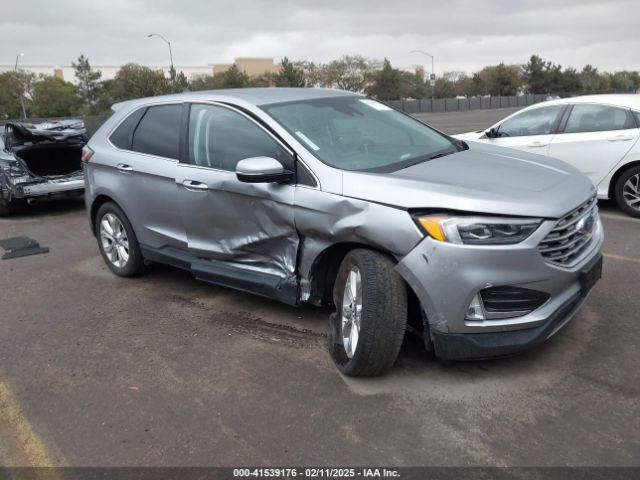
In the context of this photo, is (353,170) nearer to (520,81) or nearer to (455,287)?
(455,287)

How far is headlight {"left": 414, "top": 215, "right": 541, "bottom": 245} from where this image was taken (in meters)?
3.05

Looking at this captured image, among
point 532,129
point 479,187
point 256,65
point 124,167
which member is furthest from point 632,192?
point 256,65

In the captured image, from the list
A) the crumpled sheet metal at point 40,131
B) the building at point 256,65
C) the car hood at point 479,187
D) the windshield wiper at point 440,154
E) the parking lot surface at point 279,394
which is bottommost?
the parking lot surface at point 279,394

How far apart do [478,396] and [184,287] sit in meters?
3.07

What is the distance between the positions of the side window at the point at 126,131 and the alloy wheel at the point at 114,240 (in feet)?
2.27

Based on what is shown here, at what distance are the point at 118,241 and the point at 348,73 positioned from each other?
75.3 m

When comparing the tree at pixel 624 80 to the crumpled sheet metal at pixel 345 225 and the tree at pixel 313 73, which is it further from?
the crumpled sheet metal at pixel 345 225

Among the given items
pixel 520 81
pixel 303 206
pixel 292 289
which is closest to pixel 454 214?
pixel 303 206

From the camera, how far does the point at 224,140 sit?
4328 mm

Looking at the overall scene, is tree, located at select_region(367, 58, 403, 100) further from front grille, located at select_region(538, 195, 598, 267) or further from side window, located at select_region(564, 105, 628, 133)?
front grille, located at select_region(538, 195, 598, 267)

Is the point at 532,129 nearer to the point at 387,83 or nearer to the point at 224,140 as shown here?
the point at 224,140

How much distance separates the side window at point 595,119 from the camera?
23.4ft

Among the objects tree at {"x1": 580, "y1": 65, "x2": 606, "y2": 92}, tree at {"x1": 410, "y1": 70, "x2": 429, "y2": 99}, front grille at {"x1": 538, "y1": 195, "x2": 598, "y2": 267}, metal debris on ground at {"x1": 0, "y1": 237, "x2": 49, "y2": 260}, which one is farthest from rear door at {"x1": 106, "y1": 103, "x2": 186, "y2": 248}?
tree at {"x1": 580, "y1": 65, "x2": 606, "y2": 92}

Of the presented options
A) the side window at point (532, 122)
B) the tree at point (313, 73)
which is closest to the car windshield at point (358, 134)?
the side window at point (532, 122)
